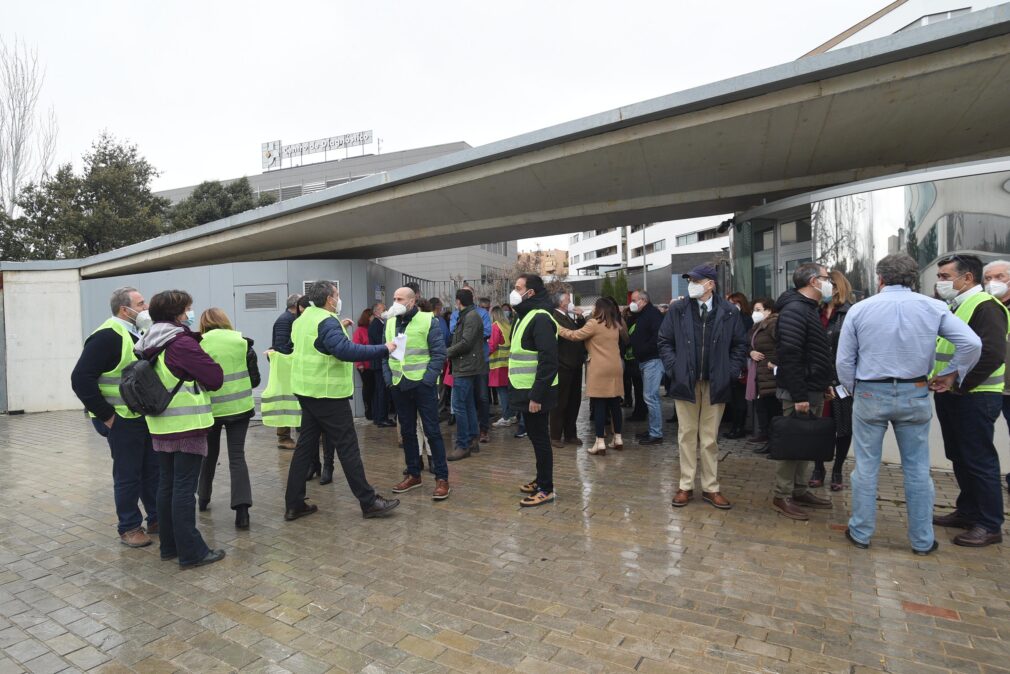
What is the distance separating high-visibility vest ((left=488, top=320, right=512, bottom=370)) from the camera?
8.98 meters

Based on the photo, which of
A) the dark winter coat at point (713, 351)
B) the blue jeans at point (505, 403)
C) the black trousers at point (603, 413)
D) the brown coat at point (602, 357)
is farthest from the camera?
the blue jeans at point (505, 403)

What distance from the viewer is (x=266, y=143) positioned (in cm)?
5550

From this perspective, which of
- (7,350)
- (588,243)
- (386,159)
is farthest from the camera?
(588,243)

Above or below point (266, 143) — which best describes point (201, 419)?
below

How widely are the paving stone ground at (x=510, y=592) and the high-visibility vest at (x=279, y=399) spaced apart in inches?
34.2

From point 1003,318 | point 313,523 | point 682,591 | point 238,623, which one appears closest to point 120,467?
point 313,523

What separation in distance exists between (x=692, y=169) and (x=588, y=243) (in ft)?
243

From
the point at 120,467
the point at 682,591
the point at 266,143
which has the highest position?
the point at 266,143

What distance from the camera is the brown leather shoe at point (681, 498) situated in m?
5.10

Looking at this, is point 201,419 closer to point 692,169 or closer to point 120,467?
point 120,467

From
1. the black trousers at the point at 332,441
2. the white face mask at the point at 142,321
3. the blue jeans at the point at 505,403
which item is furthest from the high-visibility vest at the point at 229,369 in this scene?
the blue jeans at the point at 505,403

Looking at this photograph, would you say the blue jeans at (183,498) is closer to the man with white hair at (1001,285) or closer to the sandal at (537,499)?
the sandal at (537,499)

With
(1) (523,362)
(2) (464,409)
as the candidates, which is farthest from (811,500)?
(2) (464,409)

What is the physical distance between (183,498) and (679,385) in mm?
3928
